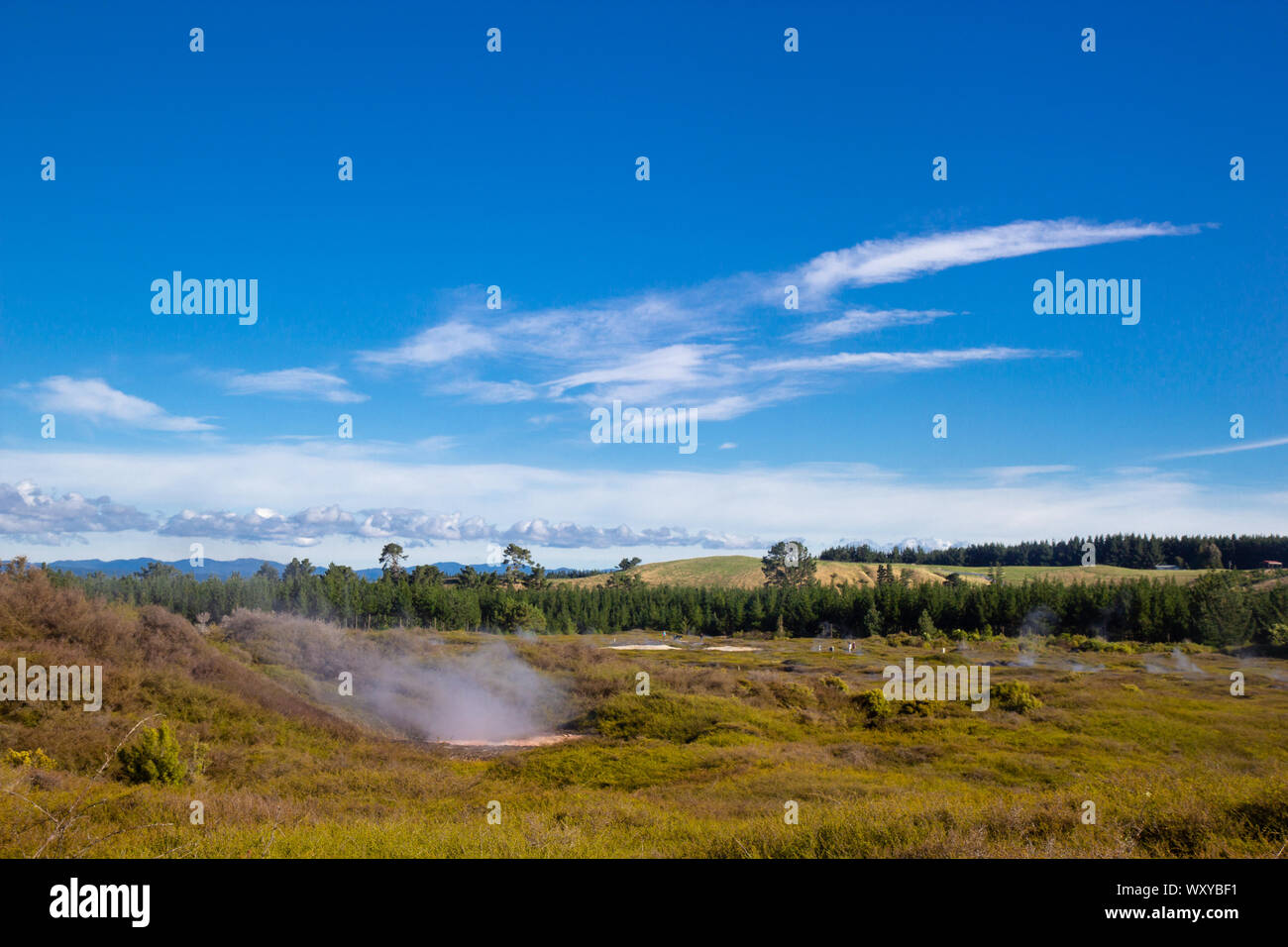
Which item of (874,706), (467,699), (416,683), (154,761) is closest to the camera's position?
(154,761)

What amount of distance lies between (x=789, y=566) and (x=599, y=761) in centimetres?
13180

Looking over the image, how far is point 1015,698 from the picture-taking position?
1448 inches

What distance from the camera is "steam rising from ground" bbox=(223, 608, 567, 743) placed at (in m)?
38.8

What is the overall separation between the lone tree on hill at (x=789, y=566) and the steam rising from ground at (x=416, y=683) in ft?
350

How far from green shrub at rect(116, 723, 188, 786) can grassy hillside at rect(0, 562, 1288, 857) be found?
0.37 meters

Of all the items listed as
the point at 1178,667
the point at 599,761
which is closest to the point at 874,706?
the point at 599,761

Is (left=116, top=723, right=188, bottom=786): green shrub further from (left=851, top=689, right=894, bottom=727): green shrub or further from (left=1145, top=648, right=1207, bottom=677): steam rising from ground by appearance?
(left=1145, top=648, right=1207, bottom=677): steam rising from ground

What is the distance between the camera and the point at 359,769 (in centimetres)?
2409

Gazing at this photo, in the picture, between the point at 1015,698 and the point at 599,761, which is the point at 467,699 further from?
the point at 1015,698

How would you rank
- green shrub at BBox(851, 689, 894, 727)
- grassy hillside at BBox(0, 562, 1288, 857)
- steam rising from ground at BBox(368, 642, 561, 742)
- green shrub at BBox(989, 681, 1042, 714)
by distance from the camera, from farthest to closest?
steam rising from ground at BBox(368, 642, 561, 742)
green shrub at BBox(989, 681, 1042, 714)
green shrub at BBox(851, 689, 894, 727)
grassy hillside at BBox(0, 562, 1288, 857)

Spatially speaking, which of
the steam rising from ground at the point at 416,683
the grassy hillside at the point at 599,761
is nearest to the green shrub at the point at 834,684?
the grassy hillside at the point at 599,761

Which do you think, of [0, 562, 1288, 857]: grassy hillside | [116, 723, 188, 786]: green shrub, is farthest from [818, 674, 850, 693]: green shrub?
[116, 723, 188, 786]: green shrub
